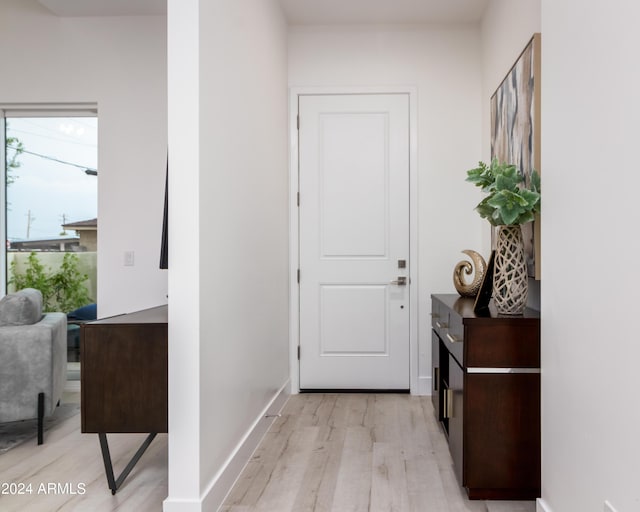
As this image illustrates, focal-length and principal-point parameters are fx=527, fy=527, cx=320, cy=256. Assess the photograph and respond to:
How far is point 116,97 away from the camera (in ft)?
12.5

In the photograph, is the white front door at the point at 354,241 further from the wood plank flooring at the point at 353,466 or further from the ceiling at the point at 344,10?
the ceiling at the point at 344,10

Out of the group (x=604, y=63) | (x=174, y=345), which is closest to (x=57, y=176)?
(x=174, y=345)

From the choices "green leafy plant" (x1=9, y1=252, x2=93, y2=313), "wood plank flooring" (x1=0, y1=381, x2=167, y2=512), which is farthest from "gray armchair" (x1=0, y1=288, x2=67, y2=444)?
"green leafy plant" (x1=9, y1=252, x2=93, y2=313)

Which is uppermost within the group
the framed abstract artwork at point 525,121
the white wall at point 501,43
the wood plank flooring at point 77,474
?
the white wall at point 501,43

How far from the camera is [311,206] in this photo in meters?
4.10

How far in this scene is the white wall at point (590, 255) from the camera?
1.34 m

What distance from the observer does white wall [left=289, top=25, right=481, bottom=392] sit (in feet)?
13.1

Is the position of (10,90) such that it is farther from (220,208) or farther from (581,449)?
(581,449)

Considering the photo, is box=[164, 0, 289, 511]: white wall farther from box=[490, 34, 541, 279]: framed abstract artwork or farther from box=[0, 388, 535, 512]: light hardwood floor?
box=[490, 34, 541, 279]: framed abstract artwork

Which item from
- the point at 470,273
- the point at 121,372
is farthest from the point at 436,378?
the point at 121,372

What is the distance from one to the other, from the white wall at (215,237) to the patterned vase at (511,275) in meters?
1.23

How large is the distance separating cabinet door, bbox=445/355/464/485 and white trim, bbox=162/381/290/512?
1028 millimetres

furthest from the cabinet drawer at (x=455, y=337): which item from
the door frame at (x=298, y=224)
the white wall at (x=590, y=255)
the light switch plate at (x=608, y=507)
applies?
the door frame at (x=298, y=224)

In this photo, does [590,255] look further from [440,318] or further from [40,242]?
[40,242]
